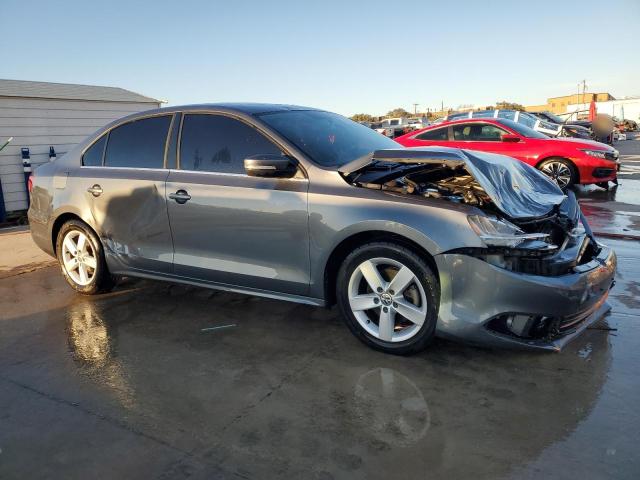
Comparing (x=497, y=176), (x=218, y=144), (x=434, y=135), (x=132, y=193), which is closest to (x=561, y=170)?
(x=434, y=135)

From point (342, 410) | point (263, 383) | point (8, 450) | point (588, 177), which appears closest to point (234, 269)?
point (263, 383)

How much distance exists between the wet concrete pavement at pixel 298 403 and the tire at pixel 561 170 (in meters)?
6.09

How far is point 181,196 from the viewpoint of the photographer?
4.06 m

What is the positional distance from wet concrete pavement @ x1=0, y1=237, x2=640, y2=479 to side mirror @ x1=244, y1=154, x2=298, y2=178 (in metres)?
1.16

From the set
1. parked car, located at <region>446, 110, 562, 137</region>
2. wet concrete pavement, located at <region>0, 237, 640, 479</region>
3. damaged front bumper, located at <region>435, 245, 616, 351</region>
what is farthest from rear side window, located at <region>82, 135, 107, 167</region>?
parked car, located at <region>446, 110, 562, 137</region>

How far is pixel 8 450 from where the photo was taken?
101 inches

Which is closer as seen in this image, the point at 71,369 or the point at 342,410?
the point at 342,410

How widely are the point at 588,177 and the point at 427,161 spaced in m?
7.65

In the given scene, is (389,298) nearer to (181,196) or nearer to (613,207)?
(181,196)

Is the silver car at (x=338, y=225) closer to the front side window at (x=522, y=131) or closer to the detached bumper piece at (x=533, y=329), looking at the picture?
the detached bumper piece at (x=533, y=329)

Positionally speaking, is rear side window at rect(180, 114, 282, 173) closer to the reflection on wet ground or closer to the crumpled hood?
the crumpled hood

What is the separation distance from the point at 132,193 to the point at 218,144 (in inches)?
35.1

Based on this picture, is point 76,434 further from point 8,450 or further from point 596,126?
point 596,126

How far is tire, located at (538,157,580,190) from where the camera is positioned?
970 centimetres
